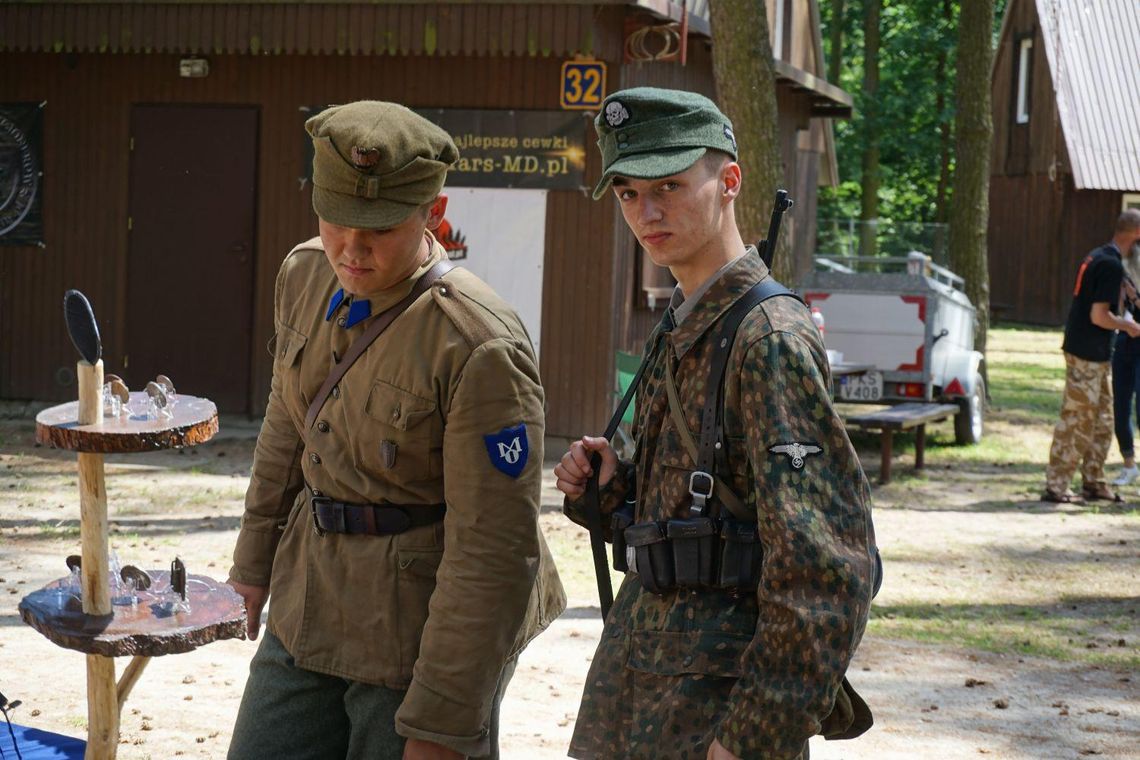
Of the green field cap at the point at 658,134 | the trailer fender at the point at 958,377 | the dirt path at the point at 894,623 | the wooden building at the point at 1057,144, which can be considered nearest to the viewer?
the green field cap at the point at 658,134

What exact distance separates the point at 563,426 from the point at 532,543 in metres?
9.91

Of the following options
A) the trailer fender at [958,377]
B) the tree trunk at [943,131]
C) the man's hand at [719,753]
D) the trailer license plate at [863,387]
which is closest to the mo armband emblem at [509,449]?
the man's hand at [719,753]

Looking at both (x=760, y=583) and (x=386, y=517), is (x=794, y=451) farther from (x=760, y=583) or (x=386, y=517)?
(x=386, y=517)

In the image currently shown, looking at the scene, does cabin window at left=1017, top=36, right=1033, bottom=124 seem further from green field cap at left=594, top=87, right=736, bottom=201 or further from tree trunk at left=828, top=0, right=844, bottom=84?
green field cap at left=594, top=87, right=736, bottom=201

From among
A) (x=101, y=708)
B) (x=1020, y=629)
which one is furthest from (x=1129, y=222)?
(x=101, y=708)

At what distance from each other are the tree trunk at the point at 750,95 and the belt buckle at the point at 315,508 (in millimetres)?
7816

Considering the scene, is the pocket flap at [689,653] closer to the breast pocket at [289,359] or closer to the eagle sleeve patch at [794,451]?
the eagle sleeve patch at [794,451]

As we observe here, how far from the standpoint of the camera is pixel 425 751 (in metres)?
2.98

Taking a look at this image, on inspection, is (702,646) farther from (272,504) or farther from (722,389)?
(272,504)

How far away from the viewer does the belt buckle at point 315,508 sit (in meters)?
3.22

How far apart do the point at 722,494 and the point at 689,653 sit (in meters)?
0.28

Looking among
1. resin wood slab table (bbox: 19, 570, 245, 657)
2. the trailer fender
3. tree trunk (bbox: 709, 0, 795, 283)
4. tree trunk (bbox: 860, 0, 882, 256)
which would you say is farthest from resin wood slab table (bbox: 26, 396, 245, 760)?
tree trunk (bbox: 860, 0, 882, 256)

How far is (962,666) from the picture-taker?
7.39 m

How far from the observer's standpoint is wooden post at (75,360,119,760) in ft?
11.1
